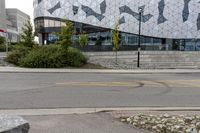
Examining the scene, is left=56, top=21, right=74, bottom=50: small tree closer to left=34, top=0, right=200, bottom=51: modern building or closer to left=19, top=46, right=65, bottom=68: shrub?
left=19, top=46, right=65, bottom=68: shrub

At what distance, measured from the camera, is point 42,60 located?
3108 cm

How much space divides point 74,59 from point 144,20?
1438 inches

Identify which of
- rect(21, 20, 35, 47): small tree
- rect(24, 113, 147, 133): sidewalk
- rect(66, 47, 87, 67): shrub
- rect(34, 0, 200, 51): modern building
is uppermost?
rect(34, 0, 200, 51): modern building

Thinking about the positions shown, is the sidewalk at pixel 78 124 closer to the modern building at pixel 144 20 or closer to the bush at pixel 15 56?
the bush at pixel 15 56

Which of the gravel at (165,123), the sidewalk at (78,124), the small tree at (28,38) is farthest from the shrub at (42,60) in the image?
the gravel at (165,123)

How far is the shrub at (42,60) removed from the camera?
30.8 m

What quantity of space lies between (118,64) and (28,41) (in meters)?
9.17

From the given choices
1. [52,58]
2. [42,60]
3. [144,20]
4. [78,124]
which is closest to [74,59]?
[52,58]

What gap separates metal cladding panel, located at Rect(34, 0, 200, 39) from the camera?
6550 cm

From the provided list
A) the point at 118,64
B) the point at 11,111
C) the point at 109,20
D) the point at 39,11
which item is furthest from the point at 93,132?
the point at 39,11

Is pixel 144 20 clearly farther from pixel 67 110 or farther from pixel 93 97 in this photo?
pixel 67 110

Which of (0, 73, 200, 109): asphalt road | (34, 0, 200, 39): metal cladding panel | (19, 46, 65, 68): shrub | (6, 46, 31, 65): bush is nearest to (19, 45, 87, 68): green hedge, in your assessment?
(19, 46, 65, 68): shrub

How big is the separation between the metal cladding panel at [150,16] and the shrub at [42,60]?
34943 millimetres

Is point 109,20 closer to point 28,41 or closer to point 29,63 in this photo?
point 28,41
